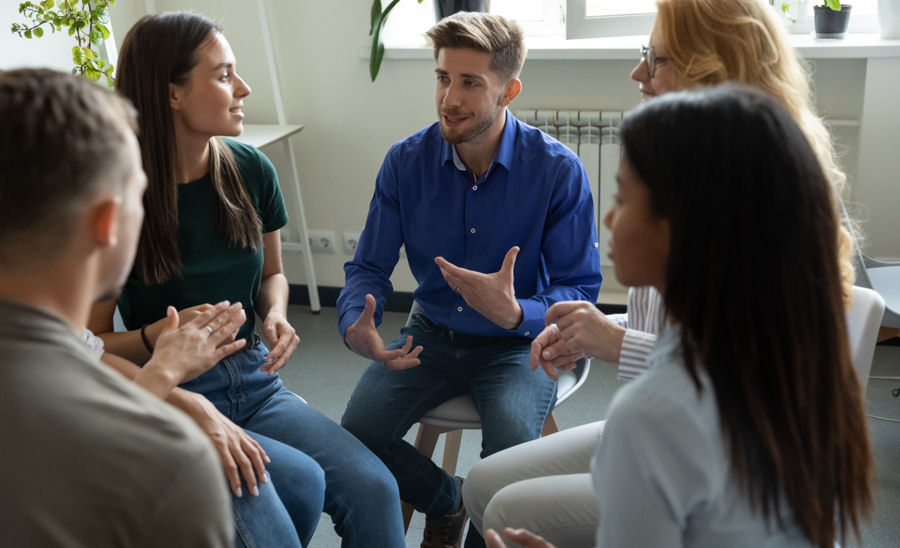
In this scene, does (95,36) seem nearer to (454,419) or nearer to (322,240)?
(454,419)

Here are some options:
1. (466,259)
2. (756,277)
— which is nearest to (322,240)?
(466,259)

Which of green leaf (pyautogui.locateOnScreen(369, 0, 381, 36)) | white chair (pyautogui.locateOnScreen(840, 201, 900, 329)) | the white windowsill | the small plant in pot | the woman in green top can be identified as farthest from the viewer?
green leaf (pyautogui.locateOnScreen(369, 0, 381, 36))

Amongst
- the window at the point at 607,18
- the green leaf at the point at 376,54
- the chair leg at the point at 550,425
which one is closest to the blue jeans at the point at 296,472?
the chair leg at the point at 550,425

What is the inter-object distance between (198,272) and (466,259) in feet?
1.99

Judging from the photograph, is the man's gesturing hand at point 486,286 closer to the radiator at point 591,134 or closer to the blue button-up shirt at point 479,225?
the blue button-up shirt at point 479,225

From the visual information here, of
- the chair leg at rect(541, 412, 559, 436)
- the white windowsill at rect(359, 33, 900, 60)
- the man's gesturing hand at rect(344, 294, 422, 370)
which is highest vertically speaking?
the white windowsill at rect(359, 33, 900, 60)

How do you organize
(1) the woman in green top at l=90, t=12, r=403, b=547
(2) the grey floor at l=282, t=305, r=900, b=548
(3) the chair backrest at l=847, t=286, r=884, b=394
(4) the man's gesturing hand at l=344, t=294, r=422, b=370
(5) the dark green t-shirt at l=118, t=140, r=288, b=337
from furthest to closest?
(2) the grey floor at l=282, t=305, r=900, b=548 → (4) the man's gesturing hand at l=344, t=294, r=422, b=370 → (5) the dark green t-shirt at l=118, t=140, r=288, b=337 → (1) the woman in green top at l=90, t=12, r=403, b=547 → (3) the chair backrest at l=847, t=286, r=884, b=394

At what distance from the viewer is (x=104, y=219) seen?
84 centimetres

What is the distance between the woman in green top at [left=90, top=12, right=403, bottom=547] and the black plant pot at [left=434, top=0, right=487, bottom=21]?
1.42 metres

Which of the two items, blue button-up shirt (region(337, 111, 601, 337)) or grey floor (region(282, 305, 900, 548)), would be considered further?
grey floor (region(282, 305, 900, 548))

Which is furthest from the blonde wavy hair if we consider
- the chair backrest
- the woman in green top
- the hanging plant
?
the hanging plant

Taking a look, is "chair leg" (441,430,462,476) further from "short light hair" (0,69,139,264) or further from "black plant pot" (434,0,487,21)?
"black plant pot" (434,0,487,21)

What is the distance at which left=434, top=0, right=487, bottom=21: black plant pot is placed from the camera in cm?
309

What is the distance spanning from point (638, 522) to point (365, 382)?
43.9 inches
